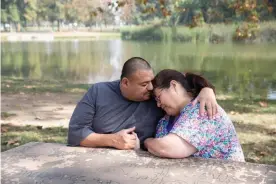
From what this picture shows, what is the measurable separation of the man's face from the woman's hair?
44mm

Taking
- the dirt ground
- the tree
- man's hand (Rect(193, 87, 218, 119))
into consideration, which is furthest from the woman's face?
the tree

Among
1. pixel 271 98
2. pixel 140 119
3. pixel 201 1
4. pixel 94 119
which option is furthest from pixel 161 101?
pixel 201 1

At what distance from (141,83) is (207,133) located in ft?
1.51

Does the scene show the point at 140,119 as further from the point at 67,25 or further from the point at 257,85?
the point at 67,25

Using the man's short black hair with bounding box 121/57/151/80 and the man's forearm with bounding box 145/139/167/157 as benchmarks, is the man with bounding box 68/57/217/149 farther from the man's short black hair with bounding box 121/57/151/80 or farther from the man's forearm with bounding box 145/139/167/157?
the man's forearm with bounding box 145/139/167/157

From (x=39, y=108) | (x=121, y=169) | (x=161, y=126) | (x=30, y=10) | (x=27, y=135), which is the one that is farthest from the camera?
(x=30, y=10)

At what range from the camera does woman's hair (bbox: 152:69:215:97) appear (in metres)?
2.10

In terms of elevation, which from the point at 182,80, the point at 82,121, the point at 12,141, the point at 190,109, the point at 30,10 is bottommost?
the point at 12,141

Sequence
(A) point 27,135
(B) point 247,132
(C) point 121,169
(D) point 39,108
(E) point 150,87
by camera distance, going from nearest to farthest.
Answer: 1. (C) point 121,169
2. (E) point 150,87
3. (A) point 27,135
4. (B) point 247,132
5. (D) point 39,108

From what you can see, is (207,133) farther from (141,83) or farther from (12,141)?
(12,141)

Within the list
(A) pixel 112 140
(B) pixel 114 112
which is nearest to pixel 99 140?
(A) pixel 112 140

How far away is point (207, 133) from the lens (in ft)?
6.43

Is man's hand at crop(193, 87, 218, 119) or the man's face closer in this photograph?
man's hand at crop(193, 87, 218, 119)

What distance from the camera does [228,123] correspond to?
2.02 metres
